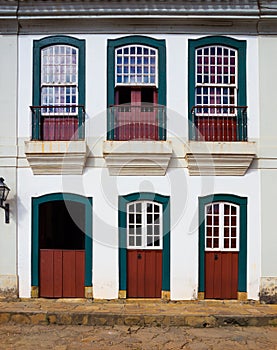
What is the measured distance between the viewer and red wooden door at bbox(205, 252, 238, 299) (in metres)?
9.77

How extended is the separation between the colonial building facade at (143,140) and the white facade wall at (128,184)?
0.9 inches

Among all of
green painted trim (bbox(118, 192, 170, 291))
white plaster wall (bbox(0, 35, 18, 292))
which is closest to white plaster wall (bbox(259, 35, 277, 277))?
green painted trim (bbox(118, 192, 170, 291))

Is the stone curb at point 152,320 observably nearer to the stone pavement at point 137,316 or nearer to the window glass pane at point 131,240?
the stone pavement at point 137,316

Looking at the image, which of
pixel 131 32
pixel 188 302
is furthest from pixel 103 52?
pixel 188 302

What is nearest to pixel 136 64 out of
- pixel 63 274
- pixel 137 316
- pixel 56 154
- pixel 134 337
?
pixel 56 154

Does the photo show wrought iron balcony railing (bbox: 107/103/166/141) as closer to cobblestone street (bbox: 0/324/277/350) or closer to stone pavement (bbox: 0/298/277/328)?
stone pavement (bbox: 0/298/277/328)

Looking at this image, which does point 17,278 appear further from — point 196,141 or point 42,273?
point 196,141

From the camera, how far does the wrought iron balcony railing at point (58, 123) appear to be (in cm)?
984

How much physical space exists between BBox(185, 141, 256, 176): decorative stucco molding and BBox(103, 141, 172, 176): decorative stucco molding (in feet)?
1.75

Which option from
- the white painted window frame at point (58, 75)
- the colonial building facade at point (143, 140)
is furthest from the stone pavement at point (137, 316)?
the white painted window frame at point (58, 75)

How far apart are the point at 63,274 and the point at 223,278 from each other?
3639 millimetres

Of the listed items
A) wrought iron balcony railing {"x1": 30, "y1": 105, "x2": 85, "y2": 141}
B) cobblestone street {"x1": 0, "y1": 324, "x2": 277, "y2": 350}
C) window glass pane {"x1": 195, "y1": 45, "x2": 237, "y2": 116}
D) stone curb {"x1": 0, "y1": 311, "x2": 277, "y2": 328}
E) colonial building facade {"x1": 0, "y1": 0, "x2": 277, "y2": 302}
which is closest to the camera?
cobblestone street {"x1": 0, "y1": 324, "x2": 277, "y2": 350}

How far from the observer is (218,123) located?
9938 millimetres

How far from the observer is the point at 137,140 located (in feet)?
32.0
